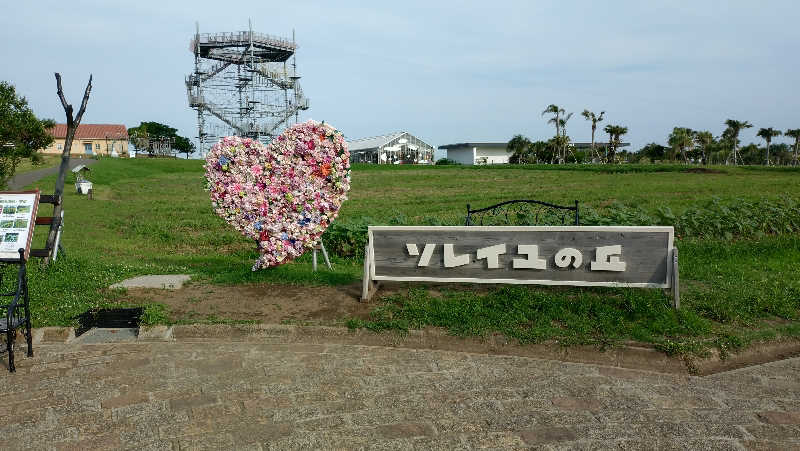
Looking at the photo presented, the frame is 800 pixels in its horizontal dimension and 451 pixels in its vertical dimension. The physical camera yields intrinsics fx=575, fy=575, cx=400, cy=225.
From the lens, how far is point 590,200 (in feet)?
78.5

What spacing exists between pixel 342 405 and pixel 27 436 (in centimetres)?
238

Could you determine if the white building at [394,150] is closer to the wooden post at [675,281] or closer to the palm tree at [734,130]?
the palm tree at [734,130]

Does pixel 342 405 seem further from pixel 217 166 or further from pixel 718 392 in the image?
pixel 217 166

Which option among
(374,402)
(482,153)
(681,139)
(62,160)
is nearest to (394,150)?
(482,153)

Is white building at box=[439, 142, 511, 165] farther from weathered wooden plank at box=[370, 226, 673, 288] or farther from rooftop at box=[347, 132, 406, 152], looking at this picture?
weathered wooden plank at box=[370, 226, 673, 288]

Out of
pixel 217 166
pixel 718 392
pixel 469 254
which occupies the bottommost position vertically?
pixel 718 392

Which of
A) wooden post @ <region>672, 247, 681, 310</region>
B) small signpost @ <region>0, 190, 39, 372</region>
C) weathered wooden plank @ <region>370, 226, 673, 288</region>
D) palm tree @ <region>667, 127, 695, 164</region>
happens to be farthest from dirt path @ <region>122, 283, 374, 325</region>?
palm tree @ <region>667, 127, 695, 164</region>

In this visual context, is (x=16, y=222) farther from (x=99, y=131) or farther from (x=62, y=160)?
(x=99, y=131)

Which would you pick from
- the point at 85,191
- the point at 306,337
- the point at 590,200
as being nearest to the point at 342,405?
the point at 306,337

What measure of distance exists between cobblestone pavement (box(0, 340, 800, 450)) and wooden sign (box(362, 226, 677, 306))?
5.62ft

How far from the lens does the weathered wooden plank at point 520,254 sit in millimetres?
7102

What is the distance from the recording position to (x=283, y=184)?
884 cm

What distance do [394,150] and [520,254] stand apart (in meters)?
74.8

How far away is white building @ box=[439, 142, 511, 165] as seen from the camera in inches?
3561
